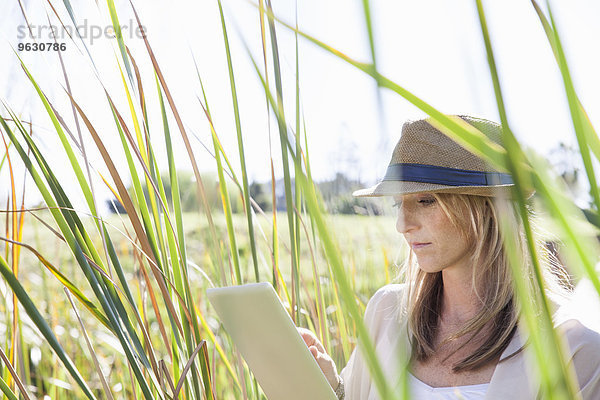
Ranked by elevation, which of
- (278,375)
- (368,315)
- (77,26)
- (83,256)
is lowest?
(368,315)

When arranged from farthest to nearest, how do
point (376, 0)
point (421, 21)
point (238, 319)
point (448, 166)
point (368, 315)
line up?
point (368, 315)
point (448, 166)
point (238, 319)
point (421, 21)
point (376, 0)

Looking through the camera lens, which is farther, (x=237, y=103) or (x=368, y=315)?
(x=368, y=315)

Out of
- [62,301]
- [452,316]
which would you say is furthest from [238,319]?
[62,301]

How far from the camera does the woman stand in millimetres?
1003

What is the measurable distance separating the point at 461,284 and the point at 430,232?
166 millimetres

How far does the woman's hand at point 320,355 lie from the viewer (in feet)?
3.15

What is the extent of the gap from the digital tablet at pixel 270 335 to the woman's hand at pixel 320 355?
0.32 metres

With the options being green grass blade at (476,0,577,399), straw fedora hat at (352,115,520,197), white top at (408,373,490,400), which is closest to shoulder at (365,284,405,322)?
white top at (408,373,490,400)

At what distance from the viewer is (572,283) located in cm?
128

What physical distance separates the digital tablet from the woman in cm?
36

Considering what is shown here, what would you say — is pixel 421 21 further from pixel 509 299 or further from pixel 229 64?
pixel 509 299

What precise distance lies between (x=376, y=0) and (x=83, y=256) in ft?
1.38

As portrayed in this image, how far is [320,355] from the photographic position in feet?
3.25

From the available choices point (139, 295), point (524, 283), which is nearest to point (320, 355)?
point (139, 295)
